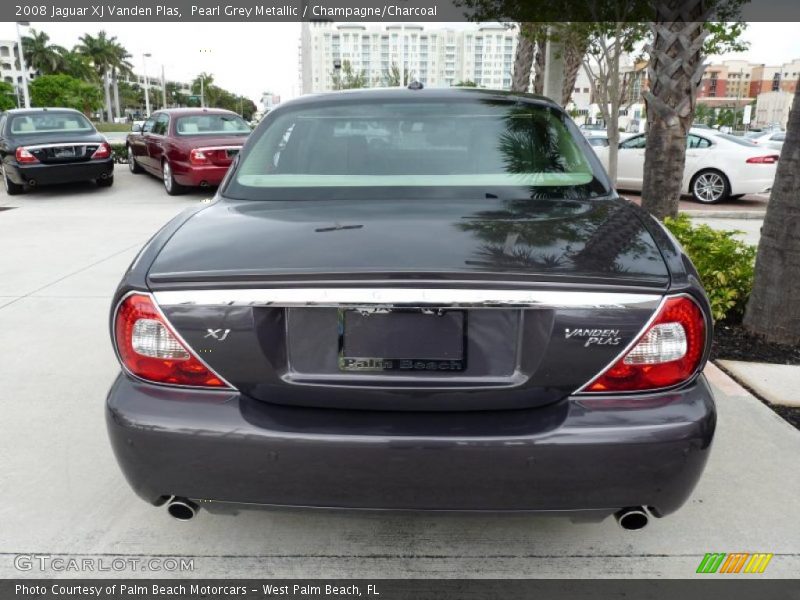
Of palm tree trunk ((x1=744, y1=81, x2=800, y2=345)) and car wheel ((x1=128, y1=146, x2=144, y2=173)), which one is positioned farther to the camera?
car wheel ((x1=128, y1=146, x2=144, y2=173))

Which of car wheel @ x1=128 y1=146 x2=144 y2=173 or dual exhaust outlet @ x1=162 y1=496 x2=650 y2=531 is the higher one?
dual exhaust outlet @ x1=162 y1=496 x2=650 y2=531

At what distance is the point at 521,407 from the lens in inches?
78.6

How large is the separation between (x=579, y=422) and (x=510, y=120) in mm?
1685

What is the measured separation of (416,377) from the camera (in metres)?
1.98

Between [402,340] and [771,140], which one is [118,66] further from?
[402,340]

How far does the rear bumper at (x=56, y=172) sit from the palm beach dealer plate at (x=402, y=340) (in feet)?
41.7

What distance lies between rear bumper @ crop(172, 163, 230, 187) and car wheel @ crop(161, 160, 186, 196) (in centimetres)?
35

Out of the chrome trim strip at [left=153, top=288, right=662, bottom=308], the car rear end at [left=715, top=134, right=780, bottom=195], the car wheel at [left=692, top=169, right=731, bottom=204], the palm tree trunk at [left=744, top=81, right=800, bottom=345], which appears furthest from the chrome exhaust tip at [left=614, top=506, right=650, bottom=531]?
the car wheel at [left=692, top=169, right=731, bottom=204]

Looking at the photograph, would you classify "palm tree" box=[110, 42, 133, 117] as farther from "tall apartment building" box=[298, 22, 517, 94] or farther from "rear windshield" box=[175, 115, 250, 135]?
"rear windshield" box=[175, 115, 250, 135]

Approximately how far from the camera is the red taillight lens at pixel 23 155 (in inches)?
492

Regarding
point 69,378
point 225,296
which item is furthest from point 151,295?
point 69,378

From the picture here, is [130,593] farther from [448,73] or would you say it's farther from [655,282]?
[448,73]

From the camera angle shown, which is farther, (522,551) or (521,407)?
(522,551)

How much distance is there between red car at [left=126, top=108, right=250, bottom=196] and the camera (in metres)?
12.5
